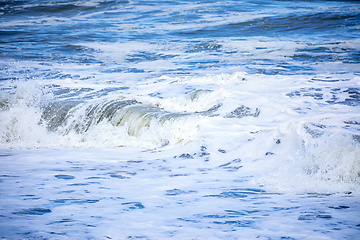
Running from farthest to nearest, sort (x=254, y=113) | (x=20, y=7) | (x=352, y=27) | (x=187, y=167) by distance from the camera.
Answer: (x=20, y=7) → (x=352, y=27) → (x=254, y=113) → (x=187, y=167)

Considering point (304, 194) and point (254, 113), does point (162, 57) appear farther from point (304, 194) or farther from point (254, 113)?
point (304, 194)

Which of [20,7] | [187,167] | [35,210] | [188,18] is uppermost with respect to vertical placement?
[20,7]

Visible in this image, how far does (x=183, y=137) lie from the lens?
631 cm

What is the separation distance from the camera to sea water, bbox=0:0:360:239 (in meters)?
3.17

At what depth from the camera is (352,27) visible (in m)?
16.7

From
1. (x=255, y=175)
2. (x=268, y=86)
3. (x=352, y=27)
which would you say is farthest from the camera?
(x=352, y=27)

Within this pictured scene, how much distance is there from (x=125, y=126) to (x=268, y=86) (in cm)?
A: 329

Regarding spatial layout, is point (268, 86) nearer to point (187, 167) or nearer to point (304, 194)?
point (187, 167)

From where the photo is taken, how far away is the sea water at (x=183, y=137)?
3.17 meters

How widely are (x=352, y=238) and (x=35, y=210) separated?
2455 mm

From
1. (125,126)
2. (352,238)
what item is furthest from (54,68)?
(352,238)

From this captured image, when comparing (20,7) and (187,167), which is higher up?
(20,7)

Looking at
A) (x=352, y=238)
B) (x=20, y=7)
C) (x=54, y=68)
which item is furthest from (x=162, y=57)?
(x=20, y=7)

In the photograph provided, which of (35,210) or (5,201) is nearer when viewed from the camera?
(35,210)
